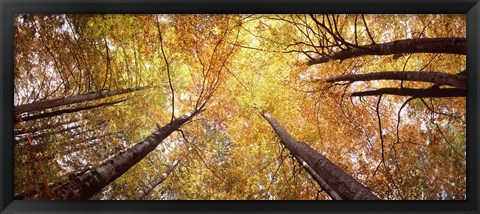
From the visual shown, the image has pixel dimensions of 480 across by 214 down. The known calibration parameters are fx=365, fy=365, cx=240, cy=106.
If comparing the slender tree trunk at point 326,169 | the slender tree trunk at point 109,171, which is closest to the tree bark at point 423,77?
the slender tree trunk at point 326,169

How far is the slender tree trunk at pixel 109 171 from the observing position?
243cm

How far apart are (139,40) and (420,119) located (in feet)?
6.50

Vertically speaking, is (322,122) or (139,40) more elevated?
(139,40)

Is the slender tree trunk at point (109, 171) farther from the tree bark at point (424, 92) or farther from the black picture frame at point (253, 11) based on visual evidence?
the tree bark at point (424, 92)

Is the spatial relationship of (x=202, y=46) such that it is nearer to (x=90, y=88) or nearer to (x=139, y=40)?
(x=139, y=40)

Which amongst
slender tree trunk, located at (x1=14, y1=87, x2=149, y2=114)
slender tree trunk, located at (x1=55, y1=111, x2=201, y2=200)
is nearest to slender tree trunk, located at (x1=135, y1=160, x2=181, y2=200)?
slender tree trunk, located at (x1=55, y1=111, x2=201, y2=200)

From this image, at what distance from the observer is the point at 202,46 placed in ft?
8.40

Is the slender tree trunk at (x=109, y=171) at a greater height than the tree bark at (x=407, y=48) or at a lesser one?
lesser

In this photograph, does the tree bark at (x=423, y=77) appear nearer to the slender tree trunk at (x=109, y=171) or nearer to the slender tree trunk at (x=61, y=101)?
the slender tree trunk at (x=109, y=171)

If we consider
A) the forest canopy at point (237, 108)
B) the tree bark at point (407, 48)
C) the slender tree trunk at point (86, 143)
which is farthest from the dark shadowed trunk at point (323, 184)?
the slender tree trunk at point (86, 143)

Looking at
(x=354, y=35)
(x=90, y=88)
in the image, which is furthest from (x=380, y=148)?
(x=90, y=88)

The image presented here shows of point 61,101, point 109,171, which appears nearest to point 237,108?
point 109,171

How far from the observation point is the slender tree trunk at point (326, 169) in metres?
2.44

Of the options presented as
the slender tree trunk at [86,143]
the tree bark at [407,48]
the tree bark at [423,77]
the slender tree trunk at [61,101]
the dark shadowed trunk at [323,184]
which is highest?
the tree bark at [407,48]
